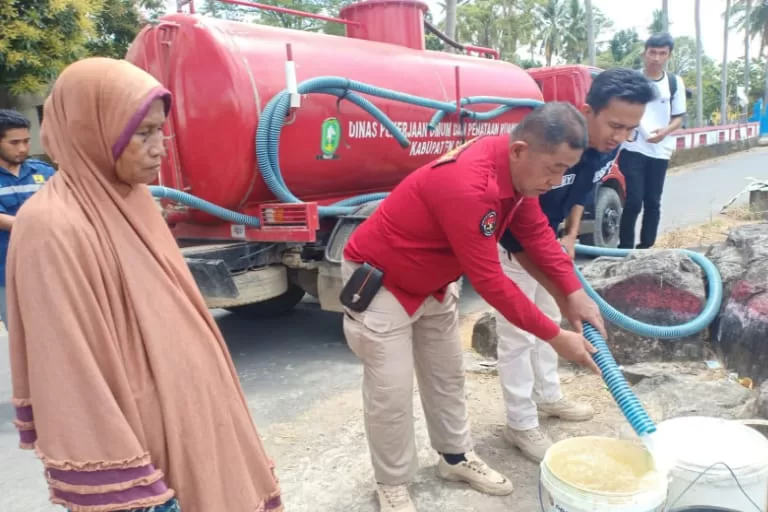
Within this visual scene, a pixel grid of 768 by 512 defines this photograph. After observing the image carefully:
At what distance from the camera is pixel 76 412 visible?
4.04ft

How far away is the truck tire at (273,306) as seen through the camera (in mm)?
5633

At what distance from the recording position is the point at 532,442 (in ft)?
9.59

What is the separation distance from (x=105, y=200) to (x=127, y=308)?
236mm

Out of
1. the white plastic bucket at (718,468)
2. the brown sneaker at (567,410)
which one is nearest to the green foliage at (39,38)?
the brown sneaker at (567,410)

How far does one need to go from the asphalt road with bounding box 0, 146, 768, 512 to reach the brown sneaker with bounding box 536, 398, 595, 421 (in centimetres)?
122

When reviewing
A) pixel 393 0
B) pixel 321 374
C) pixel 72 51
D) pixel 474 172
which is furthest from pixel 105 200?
pixel 72 51

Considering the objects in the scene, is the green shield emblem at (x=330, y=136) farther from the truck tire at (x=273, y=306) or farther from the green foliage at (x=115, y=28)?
the green foliage at (x=115, y=28)

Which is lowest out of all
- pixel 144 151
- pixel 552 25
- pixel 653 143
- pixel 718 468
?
pixel 718 468

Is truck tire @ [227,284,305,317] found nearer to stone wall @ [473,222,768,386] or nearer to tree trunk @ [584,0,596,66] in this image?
stone wall @ [473,222,768,386]

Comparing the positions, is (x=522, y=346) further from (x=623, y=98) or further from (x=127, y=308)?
(x=127, y=308)

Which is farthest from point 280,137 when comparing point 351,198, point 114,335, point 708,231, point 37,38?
point 708,231

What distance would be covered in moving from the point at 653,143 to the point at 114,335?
500cm

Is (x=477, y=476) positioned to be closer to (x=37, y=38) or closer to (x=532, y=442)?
(x=532, y=442)

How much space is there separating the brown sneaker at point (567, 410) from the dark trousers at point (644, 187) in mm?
2832
